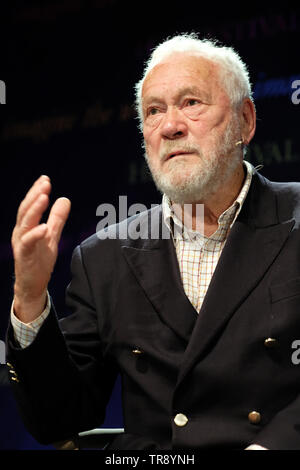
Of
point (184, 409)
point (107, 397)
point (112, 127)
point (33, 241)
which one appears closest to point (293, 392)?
point (184, 409)

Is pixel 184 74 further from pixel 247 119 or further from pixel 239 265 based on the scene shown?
pixel 239 265

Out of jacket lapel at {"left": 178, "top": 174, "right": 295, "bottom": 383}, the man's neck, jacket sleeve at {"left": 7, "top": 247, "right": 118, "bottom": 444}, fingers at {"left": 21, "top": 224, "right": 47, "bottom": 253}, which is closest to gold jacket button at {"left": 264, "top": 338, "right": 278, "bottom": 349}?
jacket lapel at {"left": 178, "top": 174, "right": 295, "bottom": 383}

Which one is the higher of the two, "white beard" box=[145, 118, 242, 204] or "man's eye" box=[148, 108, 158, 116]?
"man's eye" box=[148, 108, 158, 116]

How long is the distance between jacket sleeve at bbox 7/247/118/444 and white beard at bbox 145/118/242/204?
1.20ft

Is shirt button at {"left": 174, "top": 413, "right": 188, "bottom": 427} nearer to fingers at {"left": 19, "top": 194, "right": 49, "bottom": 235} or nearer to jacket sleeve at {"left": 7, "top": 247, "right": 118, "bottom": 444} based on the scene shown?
jacket sleeve at {"left": 7, "top": 247, "right": 118, "bottom": 444}

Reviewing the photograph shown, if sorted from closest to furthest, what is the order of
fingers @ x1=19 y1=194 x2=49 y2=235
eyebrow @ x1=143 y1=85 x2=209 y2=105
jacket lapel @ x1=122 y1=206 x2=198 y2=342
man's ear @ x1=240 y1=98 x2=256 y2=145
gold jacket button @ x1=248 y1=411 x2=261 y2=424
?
fingers @ x1=19 y1=194 x2=49 y2=235 → gold jacket button @ x1=248 y1=411 x2=261 y2=424 → jacket lapel @ x1=122 y1=206 x2=198 y2=342 → eyebrow @ x1=143 y1=85 x2=209 y2=105 → man's ear @ x1=240 y1=98 x2=256 y2=145

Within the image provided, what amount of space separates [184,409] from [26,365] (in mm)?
415

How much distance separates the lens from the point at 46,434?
5.42ft

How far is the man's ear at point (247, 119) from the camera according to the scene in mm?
1926

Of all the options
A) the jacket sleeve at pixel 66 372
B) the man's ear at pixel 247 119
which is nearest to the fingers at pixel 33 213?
the jacket sleeve at pixel 66 372

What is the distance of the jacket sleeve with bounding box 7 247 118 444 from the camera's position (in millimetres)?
1572

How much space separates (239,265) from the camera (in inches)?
65.7

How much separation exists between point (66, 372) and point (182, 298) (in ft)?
1.20

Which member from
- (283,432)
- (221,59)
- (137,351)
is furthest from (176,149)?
(283,432)
